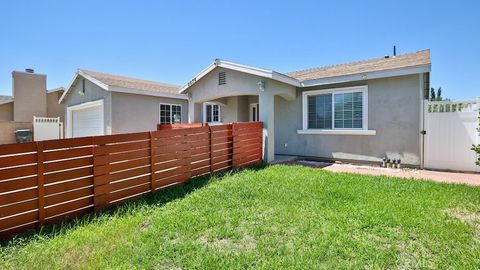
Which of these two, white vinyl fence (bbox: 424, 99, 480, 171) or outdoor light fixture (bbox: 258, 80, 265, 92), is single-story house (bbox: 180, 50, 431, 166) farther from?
white vinyl fence (bbox: 424, 99, 480, 171)

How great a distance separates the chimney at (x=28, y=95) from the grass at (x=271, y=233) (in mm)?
22953

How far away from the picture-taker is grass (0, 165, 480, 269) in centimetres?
335

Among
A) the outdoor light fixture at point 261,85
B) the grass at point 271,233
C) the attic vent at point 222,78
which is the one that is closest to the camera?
the grass at point 271,233

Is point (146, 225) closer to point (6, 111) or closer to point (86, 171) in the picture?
point (86, 171)

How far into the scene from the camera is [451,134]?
29.3 ft

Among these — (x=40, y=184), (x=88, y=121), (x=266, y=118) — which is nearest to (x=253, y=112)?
(x=266, y=118)

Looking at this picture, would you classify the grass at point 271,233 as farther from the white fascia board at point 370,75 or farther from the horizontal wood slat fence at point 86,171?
the white fascia board at point 370,75

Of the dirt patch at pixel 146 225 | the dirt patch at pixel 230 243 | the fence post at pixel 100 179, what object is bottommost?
the dirt patch at pixel 230 243

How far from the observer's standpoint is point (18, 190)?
159 inches

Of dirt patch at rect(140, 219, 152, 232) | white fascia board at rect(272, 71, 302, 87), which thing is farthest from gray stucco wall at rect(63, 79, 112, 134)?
dirt patch at rect(140, 219, 152, 232)

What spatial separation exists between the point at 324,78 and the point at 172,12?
26.5 ft

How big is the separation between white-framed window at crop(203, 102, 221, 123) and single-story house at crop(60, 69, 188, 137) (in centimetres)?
223

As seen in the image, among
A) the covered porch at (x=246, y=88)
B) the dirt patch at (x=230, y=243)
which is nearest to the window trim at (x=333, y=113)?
the covered porch at (x=246, y=88)

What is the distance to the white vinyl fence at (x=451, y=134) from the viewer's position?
866cm
